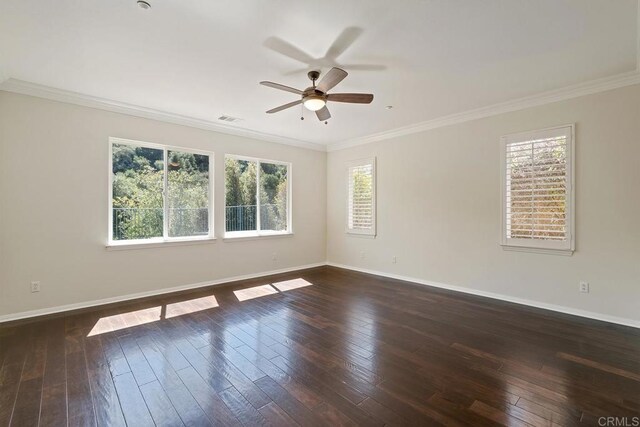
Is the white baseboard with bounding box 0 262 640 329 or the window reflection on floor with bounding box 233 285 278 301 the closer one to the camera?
the white baseboard with bounding box 0 262 640 329

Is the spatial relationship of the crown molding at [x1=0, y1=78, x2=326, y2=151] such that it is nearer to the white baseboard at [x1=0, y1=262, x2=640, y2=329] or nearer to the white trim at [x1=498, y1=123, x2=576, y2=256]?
the white baseboard at [x1=0, y1=262, x2=640, y2=329]

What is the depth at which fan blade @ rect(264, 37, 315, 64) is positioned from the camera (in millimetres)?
2609

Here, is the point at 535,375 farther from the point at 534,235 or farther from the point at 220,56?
the point at 220,56

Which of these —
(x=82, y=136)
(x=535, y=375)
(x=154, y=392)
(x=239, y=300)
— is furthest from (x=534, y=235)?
(x=82, y=136)

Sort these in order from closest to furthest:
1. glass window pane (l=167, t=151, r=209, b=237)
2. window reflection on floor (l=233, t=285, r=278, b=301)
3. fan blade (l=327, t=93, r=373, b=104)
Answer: fan blade (l=327, t=93, r=373, b=104) < window reflection on floor (l=233, t=285, r=278, b=301) < glass window pane (l=167, t=151, r=209, b=237)

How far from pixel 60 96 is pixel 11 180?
1.18m

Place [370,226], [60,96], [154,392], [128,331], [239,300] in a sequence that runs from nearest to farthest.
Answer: [154,392]
[128,331]
[60,96]
[239,300]
[370,226]

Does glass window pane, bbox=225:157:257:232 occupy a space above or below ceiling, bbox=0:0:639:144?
below

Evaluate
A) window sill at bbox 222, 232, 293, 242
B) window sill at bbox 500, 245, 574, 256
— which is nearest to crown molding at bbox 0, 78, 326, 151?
window sill at bbox 222, 232, 293, 242

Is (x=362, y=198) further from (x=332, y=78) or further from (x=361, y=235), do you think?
(x=332, y=78)

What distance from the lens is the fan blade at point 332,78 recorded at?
2560mm

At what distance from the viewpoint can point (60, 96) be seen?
3.65 meters

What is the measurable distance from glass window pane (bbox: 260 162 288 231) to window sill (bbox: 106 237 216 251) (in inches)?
48.4

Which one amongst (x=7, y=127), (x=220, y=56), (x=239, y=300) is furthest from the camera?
(x=239, y=300)
